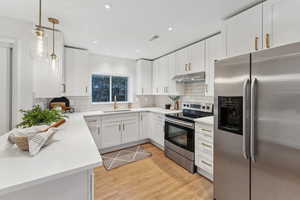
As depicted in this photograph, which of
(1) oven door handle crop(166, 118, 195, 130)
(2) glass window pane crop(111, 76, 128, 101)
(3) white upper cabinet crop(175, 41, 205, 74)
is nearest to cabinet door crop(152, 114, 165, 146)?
(1) oven door handle crop(166, 118, 195, 130)

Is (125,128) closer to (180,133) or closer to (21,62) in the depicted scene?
(180,133)

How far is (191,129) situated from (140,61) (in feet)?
8.78

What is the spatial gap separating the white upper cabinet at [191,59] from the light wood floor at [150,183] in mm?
1989

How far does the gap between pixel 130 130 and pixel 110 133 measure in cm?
52

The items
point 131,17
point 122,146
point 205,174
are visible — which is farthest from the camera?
point 122,146

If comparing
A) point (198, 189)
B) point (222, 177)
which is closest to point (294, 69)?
point (222, 177)

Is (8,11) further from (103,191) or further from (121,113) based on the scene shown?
(103,191)

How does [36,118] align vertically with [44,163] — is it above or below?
above

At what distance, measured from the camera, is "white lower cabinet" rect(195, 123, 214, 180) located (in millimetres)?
2041

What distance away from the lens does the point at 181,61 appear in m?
3.15

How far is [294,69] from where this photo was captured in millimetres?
1050

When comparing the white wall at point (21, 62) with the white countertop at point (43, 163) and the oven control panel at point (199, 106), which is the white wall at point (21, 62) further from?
the oven control panel at point (199, 106)

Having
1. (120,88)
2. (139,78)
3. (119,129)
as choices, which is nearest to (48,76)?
(119,129)

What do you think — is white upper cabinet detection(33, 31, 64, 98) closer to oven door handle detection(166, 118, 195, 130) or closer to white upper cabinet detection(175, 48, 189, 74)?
oven door handle detection(166, 118, 195, 130)
